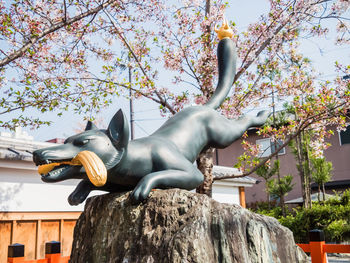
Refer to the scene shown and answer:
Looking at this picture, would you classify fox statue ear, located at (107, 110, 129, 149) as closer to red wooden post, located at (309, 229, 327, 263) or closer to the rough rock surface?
the rough rock surface

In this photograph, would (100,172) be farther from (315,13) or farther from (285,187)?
(285,187)

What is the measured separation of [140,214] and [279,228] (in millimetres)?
840

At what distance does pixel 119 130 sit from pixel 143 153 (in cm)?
23

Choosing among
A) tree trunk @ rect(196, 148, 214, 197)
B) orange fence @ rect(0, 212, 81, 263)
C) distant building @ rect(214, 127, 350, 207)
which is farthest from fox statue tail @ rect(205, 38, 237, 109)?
distant building @ rect(214, 127, 350, 207)

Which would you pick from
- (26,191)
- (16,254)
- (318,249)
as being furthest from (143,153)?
(26,191)

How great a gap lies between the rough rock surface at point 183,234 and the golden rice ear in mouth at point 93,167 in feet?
0.86

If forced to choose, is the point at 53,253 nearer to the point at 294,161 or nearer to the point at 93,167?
the point at 93,167

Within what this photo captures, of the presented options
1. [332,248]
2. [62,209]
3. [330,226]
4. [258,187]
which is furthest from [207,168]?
[258,187]

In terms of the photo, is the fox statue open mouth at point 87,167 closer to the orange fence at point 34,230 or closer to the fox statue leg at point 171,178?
the fox statue leg at point 171,178

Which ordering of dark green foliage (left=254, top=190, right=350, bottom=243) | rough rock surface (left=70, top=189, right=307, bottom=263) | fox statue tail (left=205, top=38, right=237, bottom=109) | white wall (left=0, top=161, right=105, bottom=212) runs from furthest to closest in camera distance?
1. dark green foliage (left=254, top=190, right=350, bottom=243)
2. white wall (left=0, top=161, right=105, bottom=212)
3. fox statue tail (left=205, top=38, right=237, bottom=109)
4. rough rock surface (left=70, top=189, right=307, bottom=263)

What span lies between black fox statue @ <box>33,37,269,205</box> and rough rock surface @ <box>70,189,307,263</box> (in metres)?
0.14

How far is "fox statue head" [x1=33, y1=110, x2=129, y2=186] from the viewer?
2.10 metres

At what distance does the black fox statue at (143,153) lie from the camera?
2.18 m

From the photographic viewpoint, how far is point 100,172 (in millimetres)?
2064
